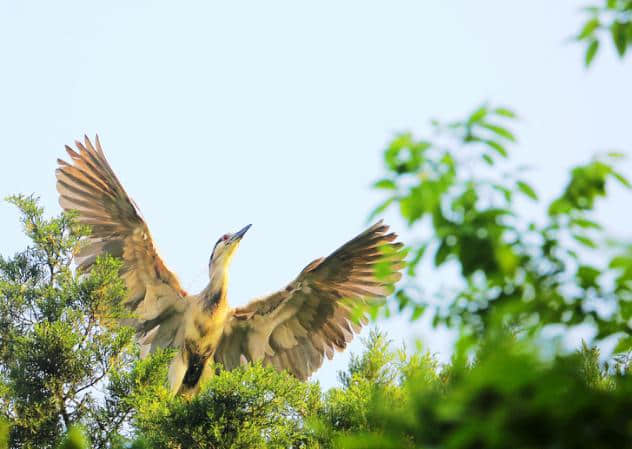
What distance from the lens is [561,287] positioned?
206 centimetres

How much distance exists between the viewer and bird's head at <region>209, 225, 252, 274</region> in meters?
8.45

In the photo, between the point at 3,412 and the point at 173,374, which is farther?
the point at 173,374

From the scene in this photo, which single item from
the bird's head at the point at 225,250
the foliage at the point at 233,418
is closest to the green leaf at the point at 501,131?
the foliage at the point at 233,418

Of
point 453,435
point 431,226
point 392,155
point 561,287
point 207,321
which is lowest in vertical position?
point 453,435

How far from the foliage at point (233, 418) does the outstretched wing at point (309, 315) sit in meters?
2.57

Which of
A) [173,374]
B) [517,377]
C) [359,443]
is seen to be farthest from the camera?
[173,374]

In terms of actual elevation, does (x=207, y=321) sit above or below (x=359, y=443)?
above

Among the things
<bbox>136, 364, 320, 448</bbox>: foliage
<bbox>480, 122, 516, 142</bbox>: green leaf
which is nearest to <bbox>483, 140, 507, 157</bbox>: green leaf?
<bbox>480, 122, 516, 142</bbox>: green leaf

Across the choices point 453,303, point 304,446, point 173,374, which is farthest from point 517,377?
point 173,374

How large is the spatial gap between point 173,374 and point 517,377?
628cm

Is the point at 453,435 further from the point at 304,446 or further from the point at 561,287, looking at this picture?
the point at 304,446

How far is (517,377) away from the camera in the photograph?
1669 millimetres

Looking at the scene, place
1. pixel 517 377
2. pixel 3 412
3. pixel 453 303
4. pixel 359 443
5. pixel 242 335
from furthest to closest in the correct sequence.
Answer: pixel 242 335 < pixel 3 412 < pixel 453 303 < pixel 359 443 < pixel 517 377

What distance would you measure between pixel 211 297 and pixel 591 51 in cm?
609
